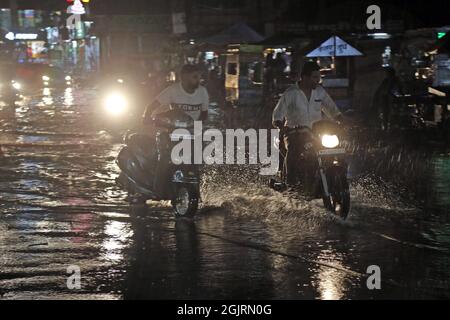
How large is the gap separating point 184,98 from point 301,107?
1.37 m

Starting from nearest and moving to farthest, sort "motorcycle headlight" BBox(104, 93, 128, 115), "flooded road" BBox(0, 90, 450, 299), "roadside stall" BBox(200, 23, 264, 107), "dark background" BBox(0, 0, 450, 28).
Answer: "flooded road" BBox(0, 90, 450, 299)
"dark background" BBox(0, 0, 450, 28)
"motorcycle headlight" BBox(104, 93, 128, 115)
"roadside stall" BBox(200, 23, 264, 107)

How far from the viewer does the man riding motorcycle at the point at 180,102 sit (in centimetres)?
915

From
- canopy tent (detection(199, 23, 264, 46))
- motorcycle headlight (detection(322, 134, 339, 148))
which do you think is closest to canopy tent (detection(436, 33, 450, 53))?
canopy tent (detection(199, 23, 264, 46))

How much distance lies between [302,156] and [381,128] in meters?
11.0

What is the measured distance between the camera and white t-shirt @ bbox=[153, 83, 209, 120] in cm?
924

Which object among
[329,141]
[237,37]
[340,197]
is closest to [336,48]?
[237,37]

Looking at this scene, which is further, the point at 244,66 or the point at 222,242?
the point at 244,66

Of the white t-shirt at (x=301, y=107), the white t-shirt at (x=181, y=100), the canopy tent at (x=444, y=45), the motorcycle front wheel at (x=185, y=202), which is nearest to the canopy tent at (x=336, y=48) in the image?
the canopy tent at (x=444, y=45)

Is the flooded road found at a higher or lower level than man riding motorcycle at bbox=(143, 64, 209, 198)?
lower

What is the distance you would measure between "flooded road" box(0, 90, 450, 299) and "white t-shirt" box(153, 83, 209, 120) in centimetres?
120

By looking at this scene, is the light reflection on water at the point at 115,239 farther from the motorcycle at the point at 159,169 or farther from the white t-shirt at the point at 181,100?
the white t-shirt at the point at 181,100

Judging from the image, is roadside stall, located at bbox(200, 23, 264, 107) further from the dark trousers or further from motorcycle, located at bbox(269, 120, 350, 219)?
motorcycle, located at bbox(269, 120, 350, 219)

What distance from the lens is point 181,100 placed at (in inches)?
366

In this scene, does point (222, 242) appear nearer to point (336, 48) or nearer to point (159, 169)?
point (159, 169)
